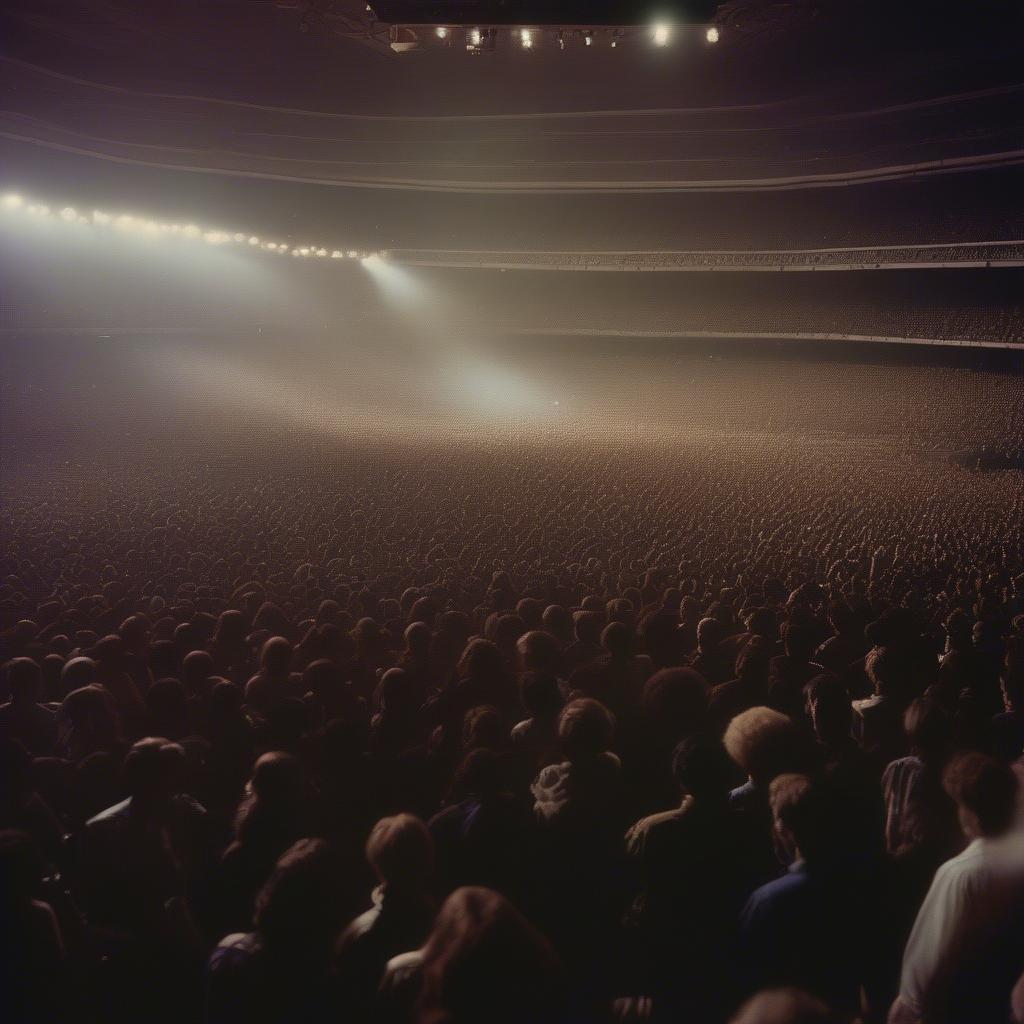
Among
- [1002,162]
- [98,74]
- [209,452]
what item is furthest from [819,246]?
[98,74]

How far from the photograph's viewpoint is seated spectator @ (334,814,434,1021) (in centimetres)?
206

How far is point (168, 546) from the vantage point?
36.8 feet

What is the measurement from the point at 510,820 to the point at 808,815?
97cm

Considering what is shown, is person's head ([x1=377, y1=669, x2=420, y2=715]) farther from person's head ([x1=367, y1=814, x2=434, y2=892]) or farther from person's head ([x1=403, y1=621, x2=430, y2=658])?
person's head ([x1=367, y1=814, x2=434, y2=892])

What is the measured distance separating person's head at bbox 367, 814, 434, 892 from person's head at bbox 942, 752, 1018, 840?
59.7 inches

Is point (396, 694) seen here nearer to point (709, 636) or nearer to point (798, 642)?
point (709, 636)

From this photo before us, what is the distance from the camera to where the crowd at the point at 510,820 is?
2031mm

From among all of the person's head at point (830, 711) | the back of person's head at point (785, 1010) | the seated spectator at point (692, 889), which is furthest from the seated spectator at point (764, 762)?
the back of person's head at point (785, 1010)

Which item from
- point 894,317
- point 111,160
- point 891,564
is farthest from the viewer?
point 894,317

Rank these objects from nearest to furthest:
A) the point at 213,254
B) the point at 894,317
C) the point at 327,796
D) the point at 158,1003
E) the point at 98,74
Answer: the point at 158,1003 < the point at 327,796 < the point at 98,74 < the point at 894,317 < the point at 213,254

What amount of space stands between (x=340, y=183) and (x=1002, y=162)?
1015 inches

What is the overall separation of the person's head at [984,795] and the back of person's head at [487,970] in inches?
52.4

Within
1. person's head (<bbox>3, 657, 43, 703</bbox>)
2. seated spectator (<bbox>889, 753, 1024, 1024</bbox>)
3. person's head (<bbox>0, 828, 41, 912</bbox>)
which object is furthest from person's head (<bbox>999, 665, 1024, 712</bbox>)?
person's head (<bbox>3, 657, 43, 703</bbox>)

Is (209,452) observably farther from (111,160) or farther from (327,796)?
(327,796)
